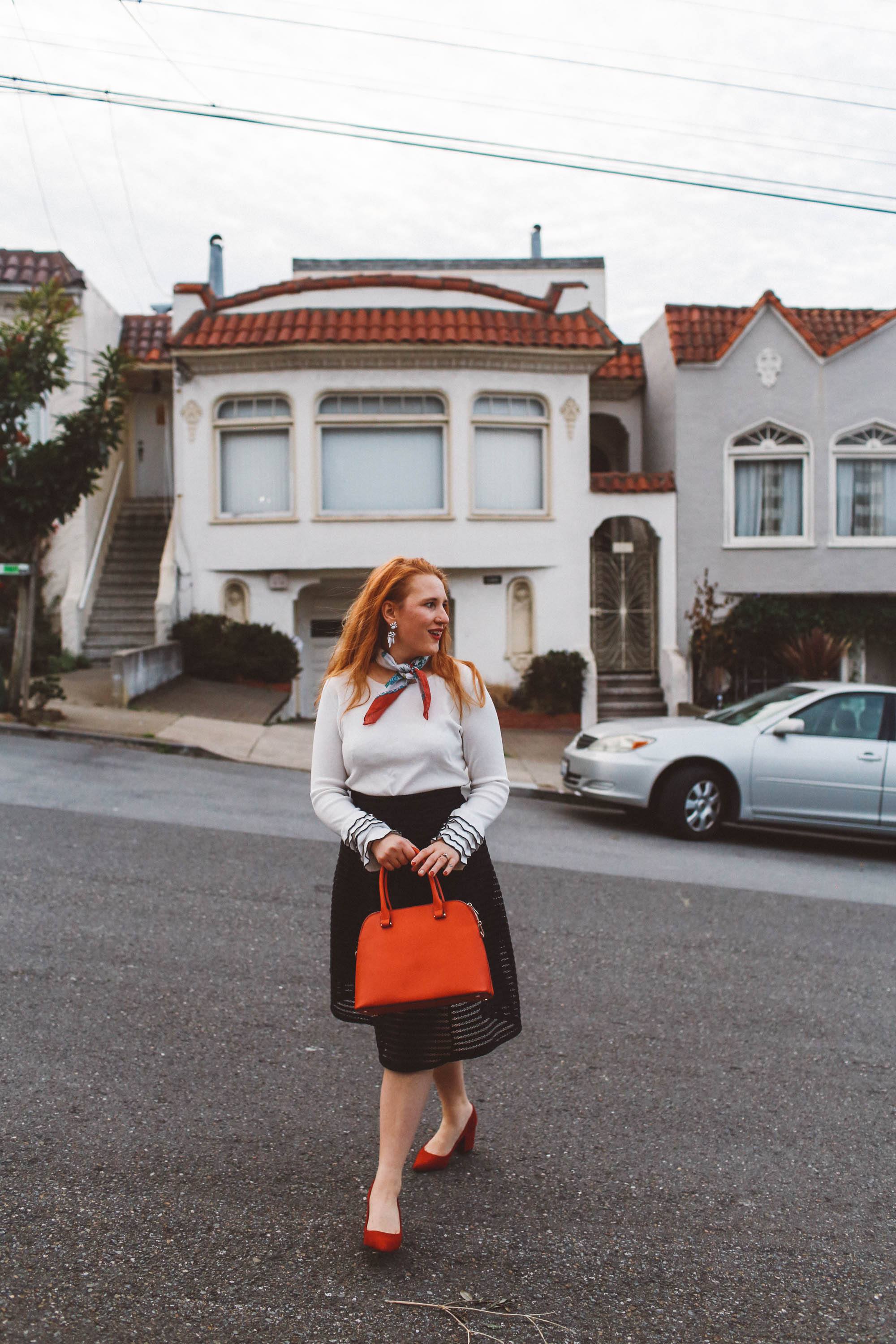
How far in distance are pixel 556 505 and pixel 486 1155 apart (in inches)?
600

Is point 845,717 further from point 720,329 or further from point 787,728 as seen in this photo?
point 720,329

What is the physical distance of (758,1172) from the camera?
3.63m

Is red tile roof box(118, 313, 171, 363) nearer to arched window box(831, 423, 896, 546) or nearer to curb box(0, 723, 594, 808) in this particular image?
curb box(0, 723, 594, 808)

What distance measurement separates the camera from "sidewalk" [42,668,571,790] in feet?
42.4

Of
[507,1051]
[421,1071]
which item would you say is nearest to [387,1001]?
[421,1071]

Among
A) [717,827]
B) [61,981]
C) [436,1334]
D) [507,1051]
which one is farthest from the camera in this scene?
[717,827]

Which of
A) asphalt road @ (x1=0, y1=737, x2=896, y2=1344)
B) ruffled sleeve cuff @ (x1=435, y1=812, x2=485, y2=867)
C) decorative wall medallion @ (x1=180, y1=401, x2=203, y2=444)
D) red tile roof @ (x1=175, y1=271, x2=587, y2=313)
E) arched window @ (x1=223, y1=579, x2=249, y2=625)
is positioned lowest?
asphalt road @ (x1=0, y1=737, x2=896, y2=1344)

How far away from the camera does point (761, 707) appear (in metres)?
10.5

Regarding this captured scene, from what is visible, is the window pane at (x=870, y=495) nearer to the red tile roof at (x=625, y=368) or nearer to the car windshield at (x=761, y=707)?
the red tile roof at (x=625, y=368)

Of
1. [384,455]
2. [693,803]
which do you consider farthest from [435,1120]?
[384,455]

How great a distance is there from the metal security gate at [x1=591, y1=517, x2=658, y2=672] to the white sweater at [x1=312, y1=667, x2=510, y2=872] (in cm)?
1581

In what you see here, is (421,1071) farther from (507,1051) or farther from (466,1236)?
(507,1051)

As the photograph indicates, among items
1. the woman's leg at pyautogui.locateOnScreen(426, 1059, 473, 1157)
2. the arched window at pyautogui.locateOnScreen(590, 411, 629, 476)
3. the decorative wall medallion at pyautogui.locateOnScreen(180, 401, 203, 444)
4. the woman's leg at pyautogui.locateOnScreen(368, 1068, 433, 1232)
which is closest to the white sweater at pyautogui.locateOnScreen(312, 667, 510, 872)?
the woman's leg at pyautogui.locateOnScreen(368, 1068, 433, 1232)

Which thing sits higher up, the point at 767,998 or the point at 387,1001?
the point at 387,1001
